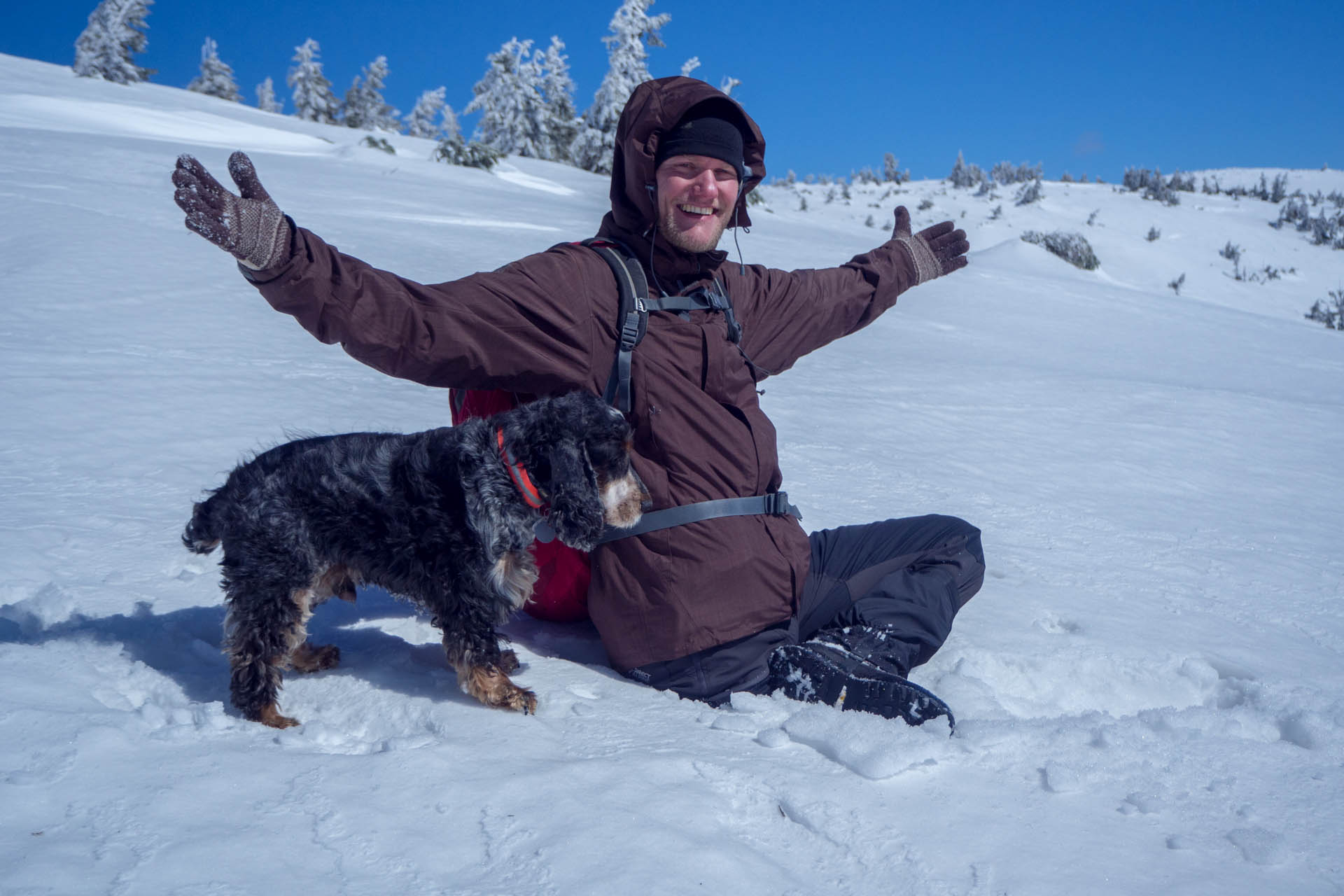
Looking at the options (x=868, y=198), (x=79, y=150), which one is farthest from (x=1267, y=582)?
(x=868, y=198)

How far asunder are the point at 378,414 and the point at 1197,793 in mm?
4589

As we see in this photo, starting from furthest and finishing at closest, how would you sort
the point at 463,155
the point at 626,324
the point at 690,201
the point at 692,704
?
1. the point at 463,155
2. the point at 690,201
3. the point at 626,324
4. the point at 692,704

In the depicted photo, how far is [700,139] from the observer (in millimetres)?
3246

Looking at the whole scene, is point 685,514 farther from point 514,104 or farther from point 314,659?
point 514,104

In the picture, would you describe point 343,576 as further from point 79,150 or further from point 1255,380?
point 79,150

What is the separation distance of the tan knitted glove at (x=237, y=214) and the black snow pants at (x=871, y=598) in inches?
72.9

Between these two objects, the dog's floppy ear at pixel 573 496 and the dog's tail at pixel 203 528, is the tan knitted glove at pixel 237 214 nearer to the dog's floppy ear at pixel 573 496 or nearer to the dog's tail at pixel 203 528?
the dog's tail at pixel 203 528

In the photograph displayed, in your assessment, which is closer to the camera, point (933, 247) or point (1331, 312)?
point (933, 247)

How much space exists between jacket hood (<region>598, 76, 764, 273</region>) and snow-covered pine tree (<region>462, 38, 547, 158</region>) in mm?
29849

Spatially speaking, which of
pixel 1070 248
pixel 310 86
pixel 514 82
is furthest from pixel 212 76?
pixel 1070 248

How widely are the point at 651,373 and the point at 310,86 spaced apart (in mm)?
42592

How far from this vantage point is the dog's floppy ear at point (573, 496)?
273cm

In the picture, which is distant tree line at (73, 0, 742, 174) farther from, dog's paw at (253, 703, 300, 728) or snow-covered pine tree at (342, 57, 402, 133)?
dog's paw at (253, 703, 300, 728)

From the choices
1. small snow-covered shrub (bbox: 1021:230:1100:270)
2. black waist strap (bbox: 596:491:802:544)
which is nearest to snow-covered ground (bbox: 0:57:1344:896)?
black waist strap (bbox: 596:491:802:544)
